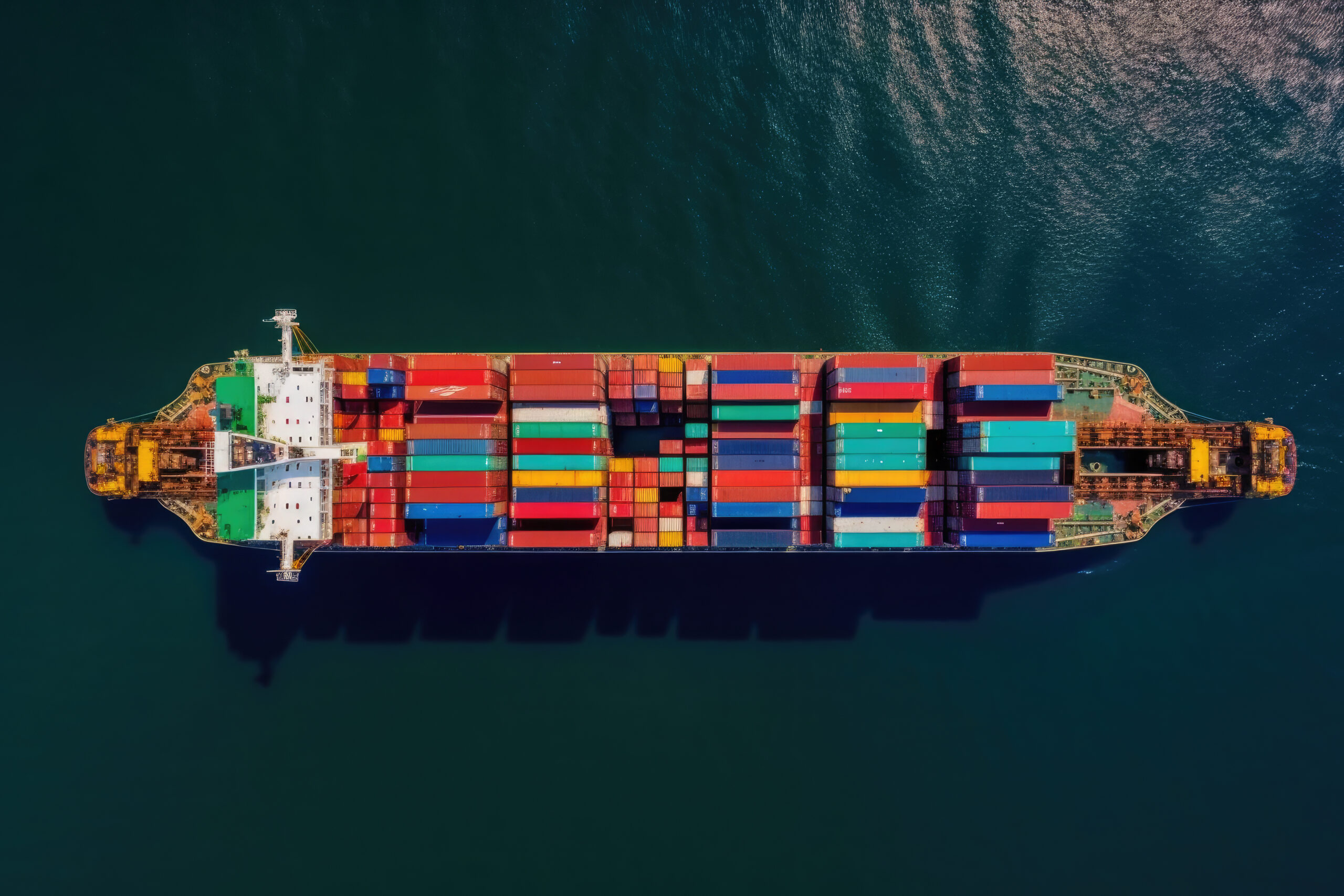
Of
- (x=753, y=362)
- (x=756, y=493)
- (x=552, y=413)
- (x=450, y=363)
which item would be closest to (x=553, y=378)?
(x=552, y=413)

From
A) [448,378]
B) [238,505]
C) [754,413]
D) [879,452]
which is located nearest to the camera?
[238,505]

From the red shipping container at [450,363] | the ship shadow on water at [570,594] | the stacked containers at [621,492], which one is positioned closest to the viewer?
the red shipping container at [450,363]

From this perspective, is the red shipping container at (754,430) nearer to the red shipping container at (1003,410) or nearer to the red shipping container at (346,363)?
the red shipping container at (1003,410)

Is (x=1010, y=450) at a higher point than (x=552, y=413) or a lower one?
lower

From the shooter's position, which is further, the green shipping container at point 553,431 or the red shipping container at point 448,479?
the green shipping container at point 553,431

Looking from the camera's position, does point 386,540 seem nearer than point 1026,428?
No

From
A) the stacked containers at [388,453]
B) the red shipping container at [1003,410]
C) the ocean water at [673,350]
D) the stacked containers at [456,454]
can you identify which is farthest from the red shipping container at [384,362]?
the red shipping container at [1003,410]

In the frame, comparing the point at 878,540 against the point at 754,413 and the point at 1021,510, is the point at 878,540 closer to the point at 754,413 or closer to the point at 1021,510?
the point at 1021,510

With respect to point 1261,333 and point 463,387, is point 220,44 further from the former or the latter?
point 1261,333
